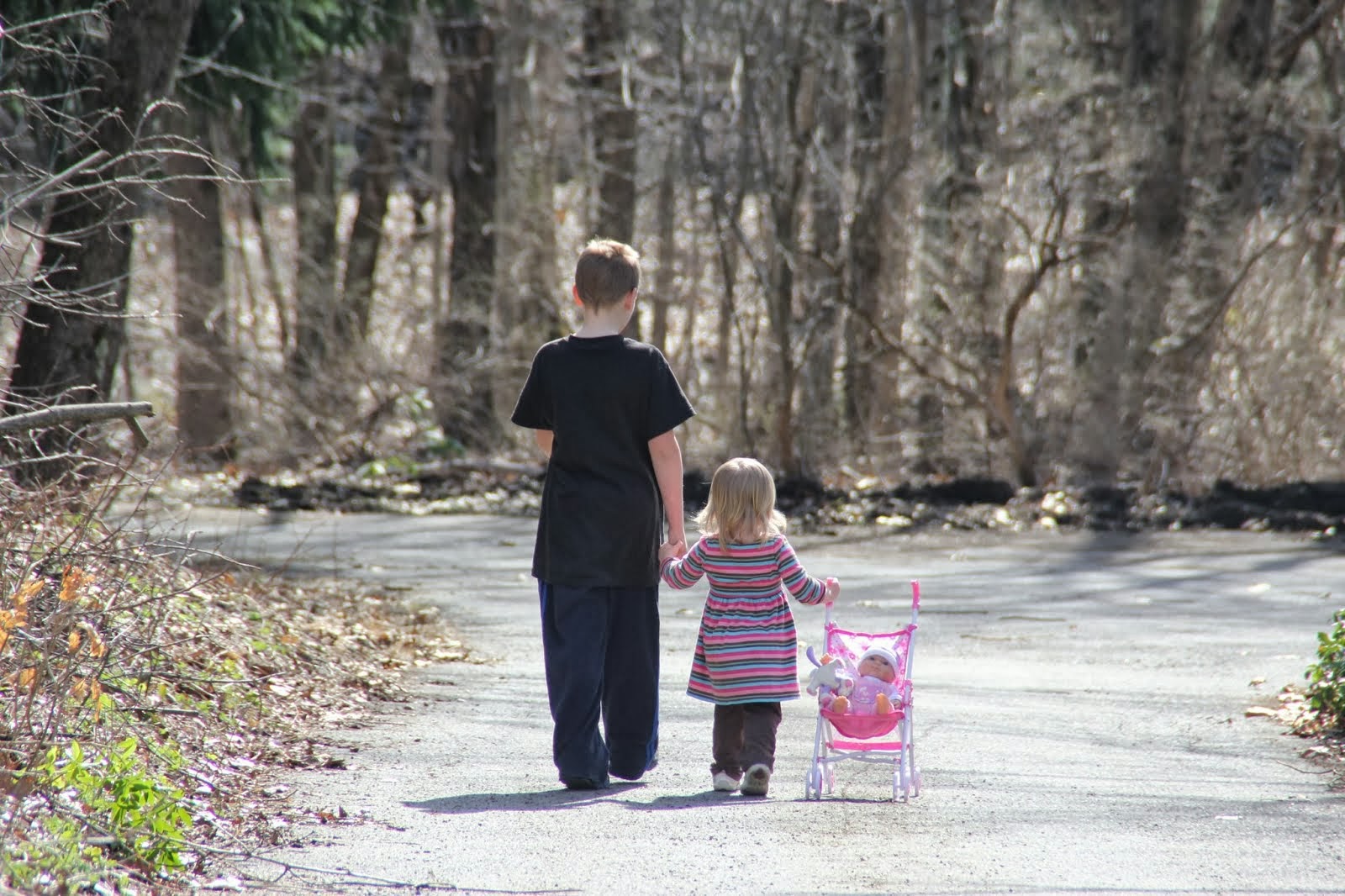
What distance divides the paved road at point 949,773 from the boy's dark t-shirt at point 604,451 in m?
0.84

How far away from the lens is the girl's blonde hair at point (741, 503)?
5.83 meters

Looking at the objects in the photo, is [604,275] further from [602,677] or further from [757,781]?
[757,781]

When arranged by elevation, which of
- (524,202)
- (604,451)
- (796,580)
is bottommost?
(796,580)

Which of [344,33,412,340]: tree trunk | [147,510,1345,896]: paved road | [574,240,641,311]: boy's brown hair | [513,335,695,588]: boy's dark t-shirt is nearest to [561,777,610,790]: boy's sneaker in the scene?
[147,510,1345,896]: paved road

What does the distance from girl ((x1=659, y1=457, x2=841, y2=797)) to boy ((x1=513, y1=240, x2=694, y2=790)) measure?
17 cm

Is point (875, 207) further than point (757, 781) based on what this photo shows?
Yes

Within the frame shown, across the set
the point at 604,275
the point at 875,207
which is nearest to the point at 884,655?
the point at 604,275

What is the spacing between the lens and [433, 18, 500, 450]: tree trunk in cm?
2086

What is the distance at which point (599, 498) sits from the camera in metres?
5.93

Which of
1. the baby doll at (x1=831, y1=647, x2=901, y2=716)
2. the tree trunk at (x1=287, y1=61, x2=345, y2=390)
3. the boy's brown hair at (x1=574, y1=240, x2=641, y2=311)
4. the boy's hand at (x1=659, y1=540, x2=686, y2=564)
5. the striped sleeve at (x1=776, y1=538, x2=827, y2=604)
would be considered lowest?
the baby doll at (x1=831, y1=647, x2=901, y2=716)

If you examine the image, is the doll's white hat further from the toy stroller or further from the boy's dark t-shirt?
the boy's dark t-shirt

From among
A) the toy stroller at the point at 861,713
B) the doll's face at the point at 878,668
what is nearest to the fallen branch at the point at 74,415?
the toy stroller at the point at 861,713

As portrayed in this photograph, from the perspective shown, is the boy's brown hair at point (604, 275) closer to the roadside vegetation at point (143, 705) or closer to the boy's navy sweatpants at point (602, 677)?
the boy's navy sweatpants at point (602, 677)

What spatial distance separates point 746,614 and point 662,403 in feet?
2.73
